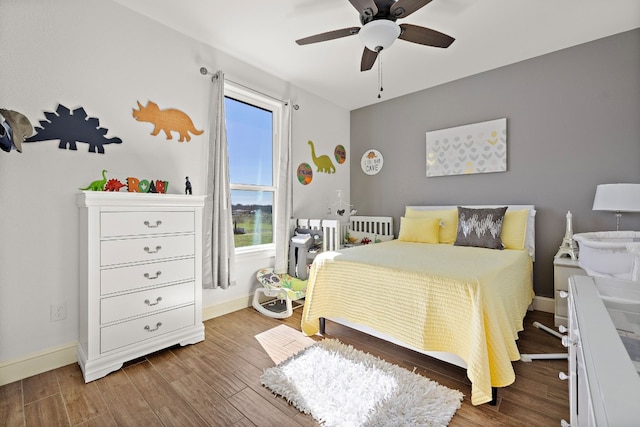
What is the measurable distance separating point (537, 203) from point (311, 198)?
255cm

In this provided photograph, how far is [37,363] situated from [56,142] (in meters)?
1.46

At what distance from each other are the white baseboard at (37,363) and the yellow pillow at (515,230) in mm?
3689

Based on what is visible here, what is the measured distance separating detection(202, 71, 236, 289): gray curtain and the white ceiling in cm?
53

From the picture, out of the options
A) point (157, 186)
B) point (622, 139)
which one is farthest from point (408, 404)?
point (622, 139)

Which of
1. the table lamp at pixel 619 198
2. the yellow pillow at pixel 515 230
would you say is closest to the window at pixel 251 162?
the yellow pillow at pixel 515 230

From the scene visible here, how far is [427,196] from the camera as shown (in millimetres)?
3789

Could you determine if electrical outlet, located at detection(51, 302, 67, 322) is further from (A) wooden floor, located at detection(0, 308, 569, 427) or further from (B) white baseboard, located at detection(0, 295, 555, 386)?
(A) wooden floor, located at detection(0, 308, 569, 427)

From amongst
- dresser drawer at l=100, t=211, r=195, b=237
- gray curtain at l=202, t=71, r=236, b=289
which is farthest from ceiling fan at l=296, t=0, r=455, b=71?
dresser drawer at l=100, t=211, r=195, b=237

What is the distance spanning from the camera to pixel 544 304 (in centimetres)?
292

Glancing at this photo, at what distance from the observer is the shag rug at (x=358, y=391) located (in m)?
1.43

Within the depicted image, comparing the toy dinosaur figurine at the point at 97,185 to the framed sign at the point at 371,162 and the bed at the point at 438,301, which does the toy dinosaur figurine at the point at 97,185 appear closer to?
the bed at the point at 438,301

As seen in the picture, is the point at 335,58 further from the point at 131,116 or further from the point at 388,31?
the point at 131,116

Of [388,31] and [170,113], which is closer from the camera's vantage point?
[388,31]

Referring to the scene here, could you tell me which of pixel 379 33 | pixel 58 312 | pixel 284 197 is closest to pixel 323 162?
pixel 284 197
